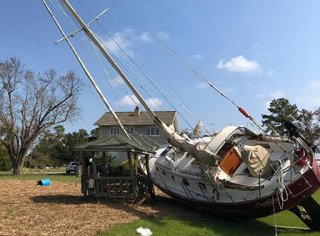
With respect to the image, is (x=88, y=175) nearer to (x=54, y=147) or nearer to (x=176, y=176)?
(x=176, y=176)

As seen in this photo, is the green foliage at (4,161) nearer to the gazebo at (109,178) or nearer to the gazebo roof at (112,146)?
the gazebo at (109,178)

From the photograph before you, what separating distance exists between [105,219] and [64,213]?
5.26ft

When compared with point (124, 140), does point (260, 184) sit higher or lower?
lower

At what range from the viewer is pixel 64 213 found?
14922 millimetres

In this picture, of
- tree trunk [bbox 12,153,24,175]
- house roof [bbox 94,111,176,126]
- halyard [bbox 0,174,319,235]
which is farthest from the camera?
house roof [bbox 94,111,176,126]

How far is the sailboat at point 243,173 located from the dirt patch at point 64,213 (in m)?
1.28

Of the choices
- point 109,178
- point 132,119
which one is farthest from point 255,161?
point 132,119

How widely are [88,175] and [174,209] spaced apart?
400cm

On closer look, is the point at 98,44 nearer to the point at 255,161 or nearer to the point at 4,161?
the point at 255,161

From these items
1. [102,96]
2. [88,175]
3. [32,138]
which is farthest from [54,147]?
[88,175]

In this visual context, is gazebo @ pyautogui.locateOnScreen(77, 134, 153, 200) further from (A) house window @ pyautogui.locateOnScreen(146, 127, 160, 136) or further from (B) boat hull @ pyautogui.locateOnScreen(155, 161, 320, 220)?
(A) house window @ pyautogui.locateOnScreen(146, 127, 160, 136)

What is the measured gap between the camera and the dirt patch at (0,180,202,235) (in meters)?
12.2

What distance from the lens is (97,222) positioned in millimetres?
13609

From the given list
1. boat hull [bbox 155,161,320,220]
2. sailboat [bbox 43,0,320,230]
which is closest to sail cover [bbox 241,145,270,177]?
sailboat [bbox 43,0,320,230]
